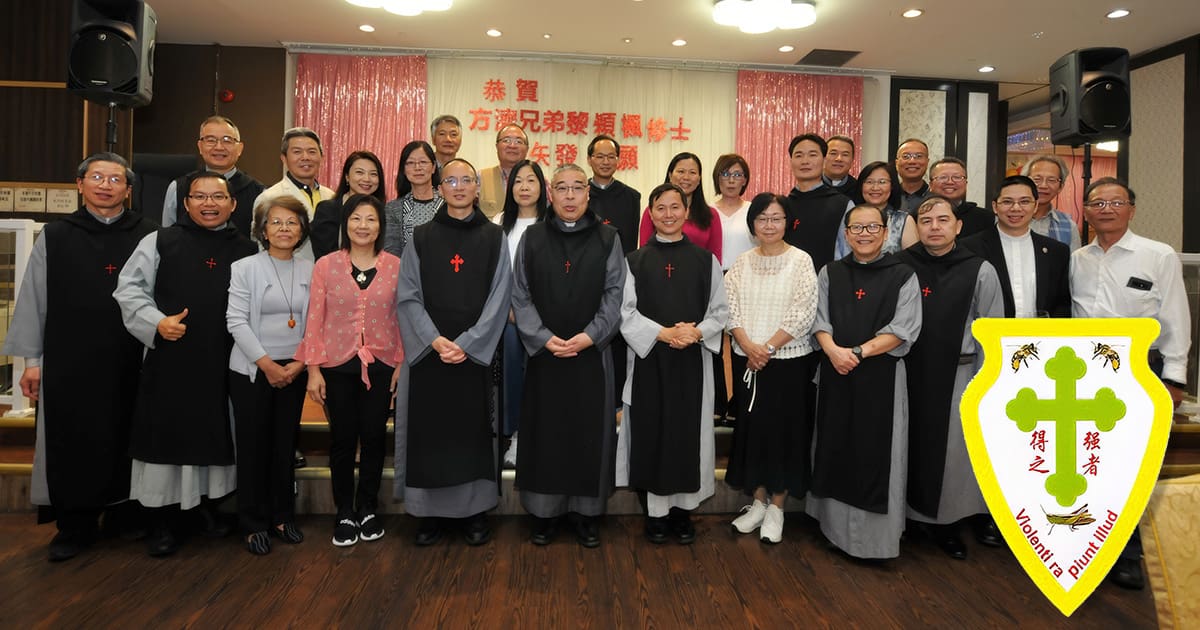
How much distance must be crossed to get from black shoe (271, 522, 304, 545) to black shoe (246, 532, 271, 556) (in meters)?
0.08

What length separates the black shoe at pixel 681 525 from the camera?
10.5 feet

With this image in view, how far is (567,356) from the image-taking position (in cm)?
307

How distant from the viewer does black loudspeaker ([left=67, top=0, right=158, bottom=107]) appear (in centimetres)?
356

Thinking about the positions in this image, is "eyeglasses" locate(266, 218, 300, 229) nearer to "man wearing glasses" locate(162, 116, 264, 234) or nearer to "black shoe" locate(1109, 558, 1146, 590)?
"man wearing glasses" locate(162, 116, 264, 234)

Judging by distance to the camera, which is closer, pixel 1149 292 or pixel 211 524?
pixel 1149 292

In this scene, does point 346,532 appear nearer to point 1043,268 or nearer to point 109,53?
point 109,53

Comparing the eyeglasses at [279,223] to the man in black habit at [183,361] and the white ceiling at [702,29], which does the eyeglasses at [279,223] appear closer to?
the man in black habit at [183,361]

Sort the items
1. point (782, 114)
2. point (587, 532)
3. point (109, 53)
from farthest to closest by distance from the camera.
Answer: point (782, 114) → point (109, 53) → point (587, 532)

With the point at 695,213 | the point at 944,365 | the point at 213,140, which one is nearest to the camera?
the point at 944,365

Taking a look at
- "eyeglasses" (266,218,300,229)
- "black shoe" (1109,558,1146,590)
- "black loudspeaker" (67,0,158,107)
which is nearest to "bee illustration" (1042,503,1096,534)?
"black shoe" (1109,558,1146,590)

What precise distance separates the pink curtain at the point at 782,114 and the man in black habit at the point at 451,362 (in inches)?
227

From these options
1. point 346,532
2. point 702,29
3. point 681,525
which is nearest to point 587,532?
point 681,525

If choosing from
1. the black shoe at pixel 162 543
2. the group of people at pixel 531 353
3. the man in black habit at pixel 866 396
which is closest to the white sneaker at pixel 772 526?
the group of people at pixel 531 353

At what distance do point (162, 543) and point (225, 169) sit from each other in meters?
1.78
